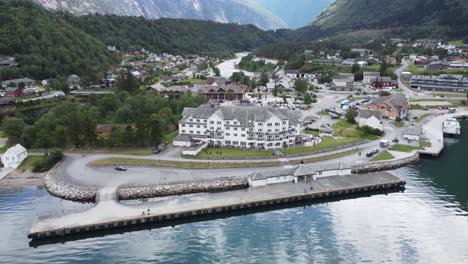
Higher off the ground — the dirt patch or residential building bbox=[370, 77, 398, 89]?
residential building bbox=[370, 77, 398, 89]

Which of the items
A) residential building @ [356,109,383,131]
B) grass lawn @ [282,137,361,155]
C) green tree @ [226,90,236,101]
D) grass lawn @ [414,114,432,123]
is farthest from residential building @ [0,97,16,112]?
grass lawn @ [414,114,432,123]

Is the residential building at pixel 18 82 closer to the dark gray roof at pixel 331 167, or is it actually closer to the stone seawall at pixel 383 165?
the dark gray roof at pixel 331 167

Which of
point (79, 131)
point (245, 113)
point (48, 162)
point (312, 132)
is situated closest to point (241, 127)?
point (245, 113)

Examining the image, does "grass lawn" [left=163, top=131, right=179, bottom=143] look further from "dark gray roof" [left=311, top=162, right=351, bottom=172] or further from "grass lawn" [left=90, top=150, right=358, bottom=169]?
"dark gray roof" [left=311, top=162, right=351, bottom=172]

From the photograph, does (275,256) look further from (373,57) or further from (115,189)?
(373,57)

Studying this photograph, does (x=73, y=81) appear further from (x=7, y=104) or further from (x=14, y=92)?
(x=7, y=104)

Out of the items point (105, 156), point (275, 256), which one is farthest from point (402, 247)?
point (105, 156)
